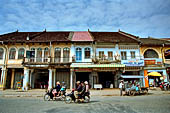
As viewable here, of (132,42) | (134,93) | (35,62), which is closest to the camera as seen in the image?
(134,93)

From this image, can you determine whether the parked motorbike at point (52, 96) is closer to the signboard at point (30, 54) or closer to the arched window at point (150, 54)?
the signboard at point (30, 54)

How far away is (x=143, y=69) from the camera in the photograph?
20094 mm

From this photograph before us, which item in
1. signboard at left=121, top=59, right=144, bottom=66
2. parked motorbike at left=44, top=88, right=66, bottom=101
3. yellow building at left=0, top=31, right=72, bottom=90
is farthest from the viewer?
yellow building at left=0, top=31, right=72, bottom=90

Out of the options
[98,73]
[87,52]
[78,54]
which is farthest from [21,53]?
[98,73]

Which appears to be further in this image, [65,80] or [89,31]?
[89,31]

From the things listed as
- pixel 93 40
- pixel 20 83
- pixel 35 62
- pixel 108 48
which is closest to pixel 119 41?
pixel 108 48

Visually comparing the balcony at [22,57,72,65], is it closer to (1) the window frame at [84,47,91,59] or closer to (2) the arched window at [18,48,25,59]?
(2) the arched window at [18,48,25,59]

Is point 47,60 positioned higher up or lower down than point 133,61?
higher up

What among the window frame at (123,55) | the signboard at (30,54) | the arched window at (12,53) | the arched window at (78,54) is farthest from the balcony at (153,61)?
the arched window at (12,53)

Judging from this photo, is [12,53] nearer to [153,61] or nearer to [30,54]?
[30,54]

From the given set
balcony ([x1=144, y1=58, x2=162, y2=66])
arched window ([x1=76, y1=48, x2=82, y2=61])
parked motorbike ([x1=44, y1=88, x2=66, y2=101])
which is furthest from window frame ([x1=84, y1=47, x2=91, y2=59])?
parked motorbike ([x1=44, y1=88, x2=66, y2=101])

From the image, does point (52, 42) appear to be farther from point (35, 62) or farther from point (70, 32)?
point (70, 32)

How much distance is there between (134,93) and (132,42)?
9616 millimetres

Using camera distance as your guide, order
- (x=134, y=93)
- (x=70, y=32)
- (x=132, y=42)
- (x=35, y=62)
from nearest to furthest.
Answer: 1. (x=134, y=93)
2. (x=35, y=62)
3. (x=132, y=42)
4. (x=70, y=32)
